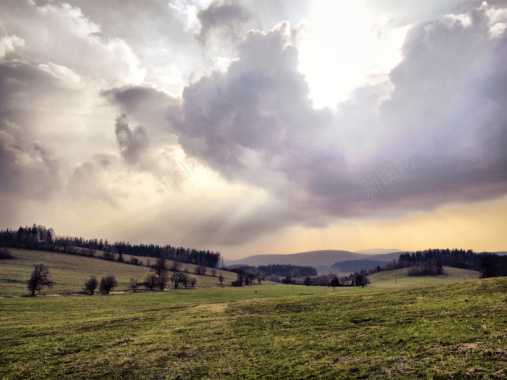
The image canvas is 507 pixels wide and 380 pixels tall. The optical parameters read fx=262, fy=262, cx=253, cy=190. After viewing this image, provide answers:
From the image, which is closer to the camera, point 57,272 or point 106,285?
point 106,285

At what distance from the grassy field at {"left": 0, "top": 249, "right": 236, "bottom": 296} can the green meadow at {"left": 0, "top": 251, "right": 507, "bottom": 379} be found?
240 feet

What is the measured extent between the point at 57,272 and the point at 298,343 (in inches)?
6294

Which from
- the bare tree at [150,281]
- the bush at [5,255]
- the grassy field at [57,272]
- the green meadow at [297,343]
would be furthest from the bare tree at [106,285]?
the bush at [5,255]

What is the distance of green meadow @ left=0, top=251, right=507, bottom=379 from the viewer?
630 inches

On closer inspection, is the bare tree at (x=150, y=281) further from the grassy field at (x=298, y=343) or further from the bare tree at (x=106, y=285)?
the grassy field at (x=298, y=343)

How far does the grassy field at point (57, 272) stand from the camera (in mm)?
96100

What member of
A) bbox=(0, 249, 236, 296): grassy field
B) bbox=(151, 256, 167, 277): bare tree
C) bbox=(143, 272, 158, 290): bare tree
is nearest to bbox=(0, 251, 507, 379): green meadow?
bbox=(0, 249, 236, 296): grassy field

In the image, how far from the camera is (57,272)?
13762 cm

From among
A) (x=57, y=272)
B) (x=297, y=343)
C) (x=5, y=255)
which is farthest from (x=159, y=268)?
(x=297, y=343)

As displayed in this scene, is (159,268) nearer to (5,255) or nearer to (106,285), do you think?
(106,285)

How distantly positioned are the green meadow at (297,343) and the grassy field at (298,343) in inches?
3.5

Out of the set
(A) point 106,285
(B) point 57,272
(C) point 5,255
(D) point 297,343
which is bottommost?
(B) point 57,272

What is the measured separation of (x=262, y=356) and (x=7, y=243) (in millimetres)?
258697

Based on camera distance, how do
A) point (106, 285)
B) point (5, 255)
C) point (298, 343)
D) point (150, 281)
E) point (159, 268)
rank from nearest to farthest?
point (298, 343) → point (106, 285) → point (150, 281) → point (159, 268) → point (5, 255)
